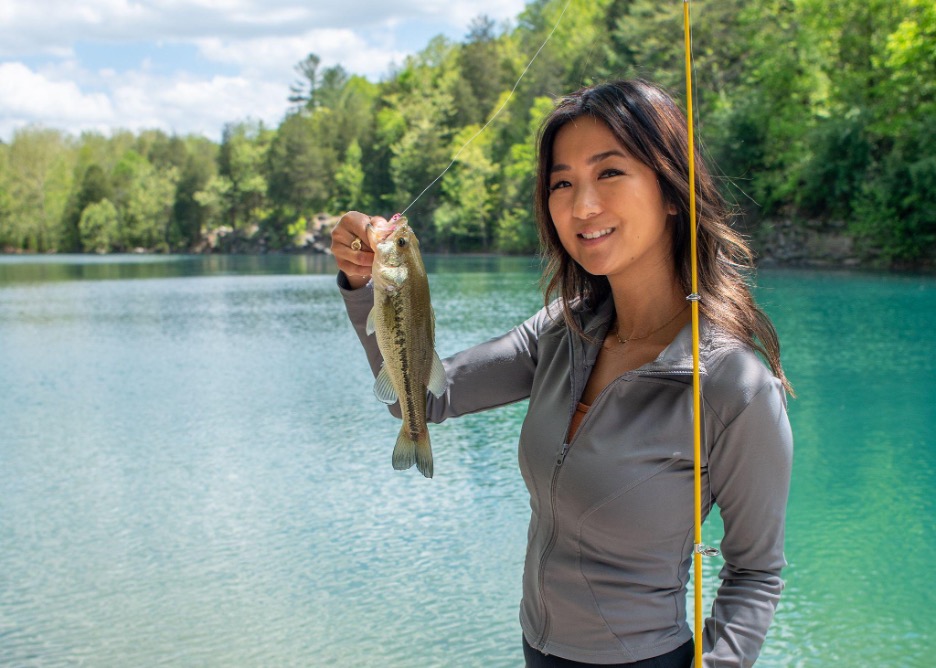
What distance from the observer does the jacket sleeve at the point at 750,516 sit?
163 cm

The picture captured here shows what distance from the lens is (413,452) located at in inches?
80.6

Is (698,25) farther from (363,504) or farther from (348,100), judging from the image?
(348,100)

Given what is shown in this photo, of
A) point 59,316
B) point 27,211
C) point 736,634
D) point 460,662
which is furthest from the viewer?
point 27,211

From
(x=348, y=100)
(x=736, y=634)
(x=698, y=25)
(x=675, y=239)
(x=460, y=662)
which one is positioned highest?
(x=348, y=100)

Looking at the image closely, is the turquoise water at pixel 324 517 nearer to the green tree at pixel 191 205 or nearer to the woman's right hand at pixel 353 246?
the woman's right hand at pixel 353 246

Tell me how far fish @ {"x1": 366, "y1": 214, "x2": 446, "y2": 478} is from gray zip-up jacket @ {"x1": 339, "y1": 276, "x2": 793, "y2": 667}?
0.30m

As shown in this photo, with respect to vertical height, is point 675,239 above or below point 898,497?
above

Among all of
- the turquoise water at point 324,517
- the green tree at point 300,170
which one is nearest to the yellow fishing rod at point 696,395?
the turquoise water at point 324,517

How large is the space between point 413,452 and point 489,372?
29 cm

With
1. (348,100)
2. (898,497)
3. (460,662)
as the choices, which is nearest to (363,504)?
(460,662)

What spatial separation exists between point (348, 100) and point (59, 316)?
64144mm

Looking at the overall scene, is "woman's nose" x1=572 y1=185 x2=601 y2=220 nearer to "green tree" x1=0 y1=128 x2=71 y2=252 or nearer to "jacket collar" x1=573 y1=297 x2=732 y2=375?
"jacket collar" x1=573 y1=297 x2=732 y2=375

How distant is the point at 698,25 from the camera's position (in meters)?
34.5

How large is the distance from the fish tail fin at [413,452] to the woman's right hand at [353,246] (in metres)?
0.38
